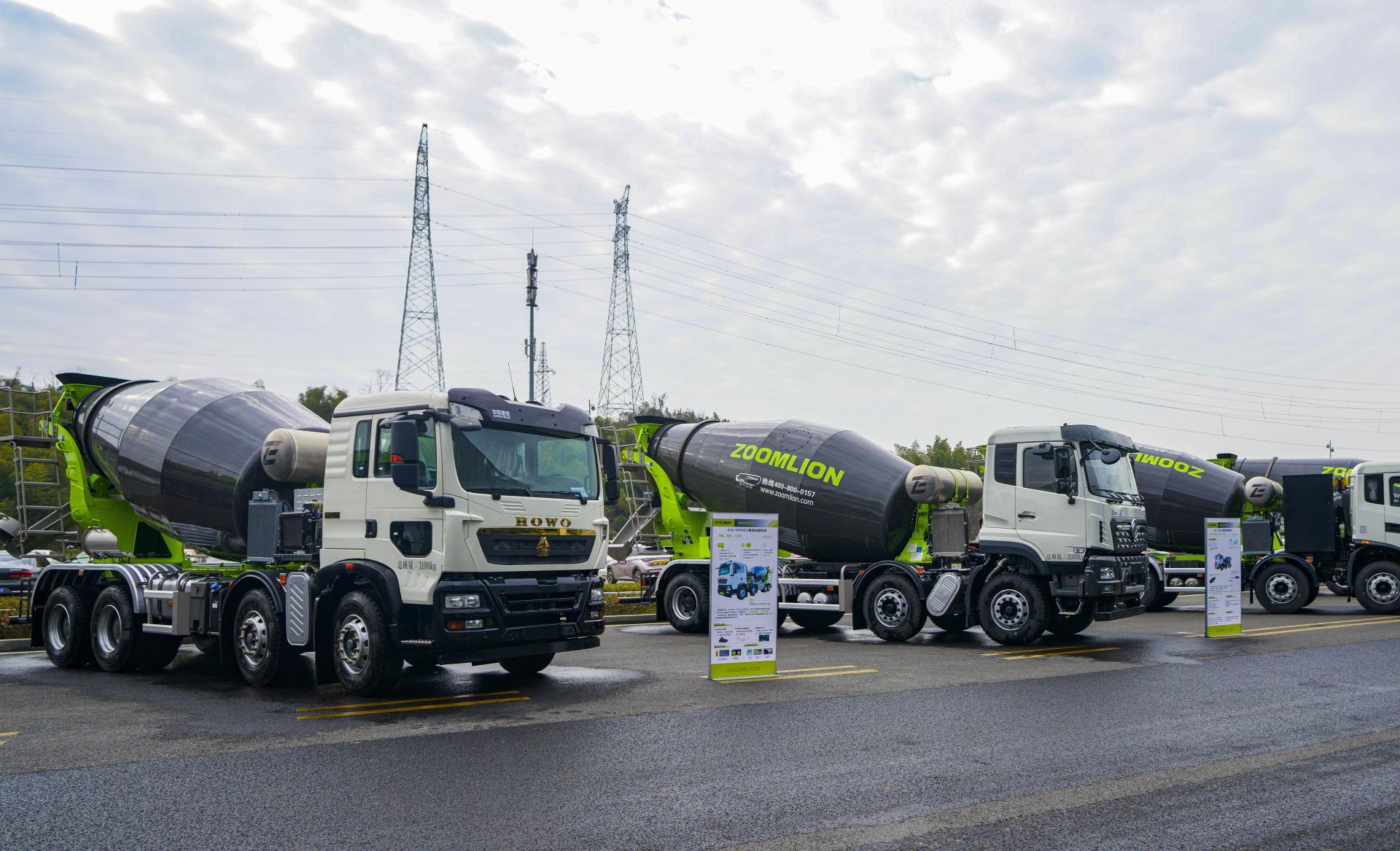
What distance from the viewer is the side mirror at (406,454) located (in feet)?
32.0

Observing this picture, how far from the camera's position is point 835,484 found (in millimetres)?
16469

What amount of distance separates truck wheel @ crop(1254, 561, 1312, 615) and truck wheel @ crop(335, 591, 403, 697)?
59.1 ft

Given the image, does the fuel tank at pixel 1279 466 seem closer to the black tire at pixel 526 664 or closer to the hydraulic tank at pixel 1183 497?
the hydraulic tank at pixel 1183 497

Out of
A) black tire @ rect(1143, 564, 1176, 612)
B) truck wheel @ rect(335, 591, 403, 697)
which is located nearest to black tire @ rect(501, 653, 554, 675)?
truck wheel @ rect(335, 591, 403, 697)

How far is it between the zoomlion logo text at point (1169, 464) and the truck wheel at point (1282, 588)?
99.3 inches

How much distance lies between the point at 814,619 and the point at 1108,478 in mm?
5704

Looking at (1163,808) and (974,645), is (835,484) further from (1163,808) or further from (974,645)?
(1163,808)

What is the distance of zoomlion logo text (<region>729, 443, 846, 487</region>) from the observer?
1658 cm

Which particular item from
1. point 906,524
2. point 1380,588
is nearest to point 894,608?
point 906,524

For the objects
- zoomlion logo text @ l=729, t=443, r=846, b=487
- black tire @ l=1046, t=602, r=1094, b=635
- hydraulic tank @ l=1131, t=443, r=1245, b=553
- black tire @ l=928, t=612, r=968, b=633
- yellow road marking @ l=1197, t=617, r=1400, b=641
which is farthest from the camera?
hydraulic tank @ l=1131, t=443, r=1245, b=553

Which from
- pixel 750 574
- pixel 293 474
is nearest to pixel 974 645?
pixel 750 574

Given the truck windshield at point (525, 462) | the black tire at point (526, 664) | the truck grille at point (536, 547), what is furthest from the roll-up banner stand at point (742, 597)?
the black tire at point (526, 664)

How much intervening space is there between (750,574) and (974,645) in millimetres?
4757

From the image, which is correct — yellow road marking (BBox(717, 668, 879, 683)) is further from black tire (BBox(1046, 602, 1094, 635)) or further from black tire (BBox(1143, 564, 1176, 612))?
black tire (BBox(1143, 564, 1176, 612))
